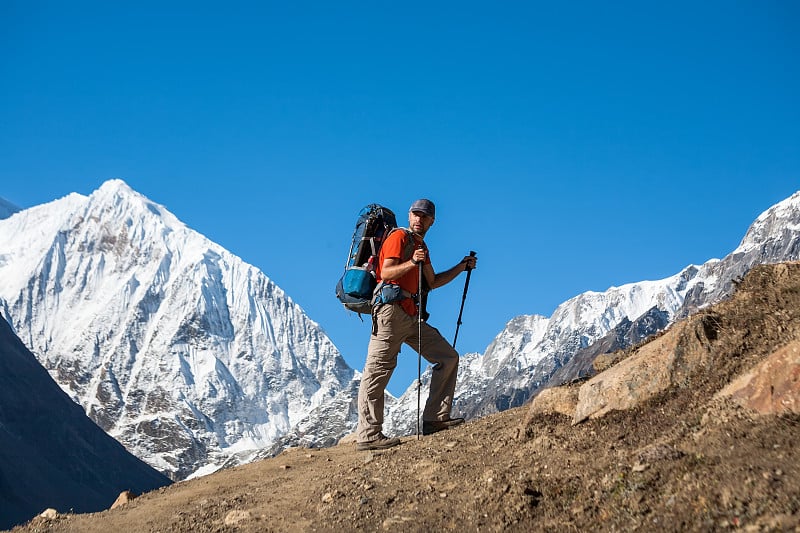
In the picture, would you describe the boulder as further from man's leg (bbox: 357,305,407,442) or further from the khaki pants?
man's leg (bbox: 357,305,407,442)

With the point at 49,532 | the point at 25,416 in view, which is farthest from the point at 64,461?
the point at 49,532

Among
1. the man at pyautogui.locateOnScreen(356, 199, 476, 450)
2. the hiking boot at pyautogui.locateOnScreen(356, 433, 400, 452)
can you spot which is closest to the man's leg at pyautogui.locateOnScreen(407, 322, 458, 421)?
the man at pyautogui.locateOnScreen(356, 199, 476, 450)

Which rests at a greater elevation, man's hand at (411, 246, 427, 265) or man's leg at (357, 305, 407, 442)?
man's hand at (411, 246, 427, 265)

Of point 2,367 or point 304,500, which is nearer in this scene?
point 304,500

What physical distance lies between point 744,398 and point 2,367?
183593 mm

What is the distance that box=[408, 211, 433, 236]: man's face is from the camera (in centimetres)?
1134

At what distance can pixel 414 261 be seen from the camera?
11.0 m

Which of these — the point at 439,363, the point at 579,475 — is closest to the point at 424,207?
the point at 439,363

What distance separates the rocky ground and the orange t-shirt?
1.63m

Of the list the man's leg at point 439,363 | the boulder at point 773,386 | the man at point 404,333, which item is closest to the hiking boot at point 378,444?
the man at point 404,333

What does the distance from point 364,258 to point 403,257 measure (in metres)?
0.83

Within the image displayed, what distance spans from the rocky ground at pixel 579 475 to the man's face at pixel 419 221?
8.12 feet

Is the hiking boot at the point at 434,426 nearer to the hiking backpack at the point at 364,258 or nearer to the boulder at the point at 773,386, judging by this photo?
the hiking backpack at the point at 364,258

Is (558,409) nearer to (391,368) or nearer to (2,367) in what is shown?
(391,368)
